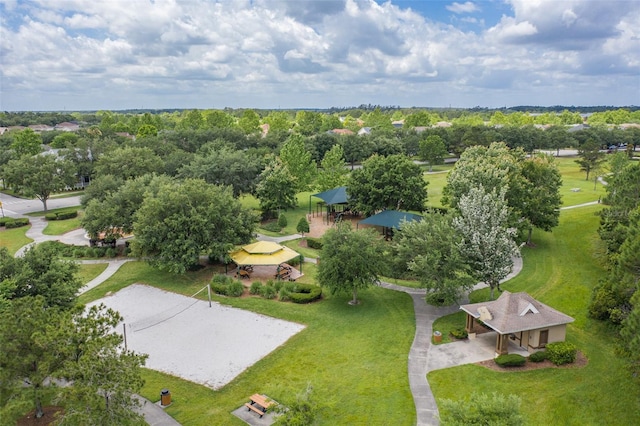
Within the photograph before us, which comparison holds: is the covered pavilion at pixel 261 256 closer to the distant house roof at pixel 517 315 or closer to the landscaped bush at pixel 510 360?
the distant house roof at pixel 517 315

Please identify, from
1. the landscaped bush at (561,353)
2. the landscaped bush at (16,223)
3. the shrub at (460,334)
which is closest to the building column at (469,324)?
the shrub at (460,334)

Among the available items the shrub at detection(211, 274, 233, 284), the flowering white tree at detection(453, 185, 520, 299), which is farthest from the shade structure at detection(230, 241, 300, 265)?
the flowering white tree at detection(453, 185, 520, 299)

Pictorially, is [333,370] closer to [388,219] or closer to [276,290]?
[276,290]

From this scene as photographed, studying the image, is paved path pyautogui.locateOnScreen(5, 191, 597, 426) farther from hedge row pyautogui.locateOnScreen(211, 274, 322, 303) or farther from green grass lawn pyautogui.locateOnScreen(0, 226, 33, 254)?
green grass lawn pyautogui.locateOnScreen(0, 226, 33, 254)

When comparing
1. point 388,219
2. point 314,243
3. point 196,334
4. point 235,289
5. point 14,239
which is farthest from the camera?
point 14,239

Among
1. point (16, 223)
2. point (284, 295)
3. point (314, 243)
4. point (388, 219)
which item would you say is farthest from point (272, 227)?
point (16, 223)
